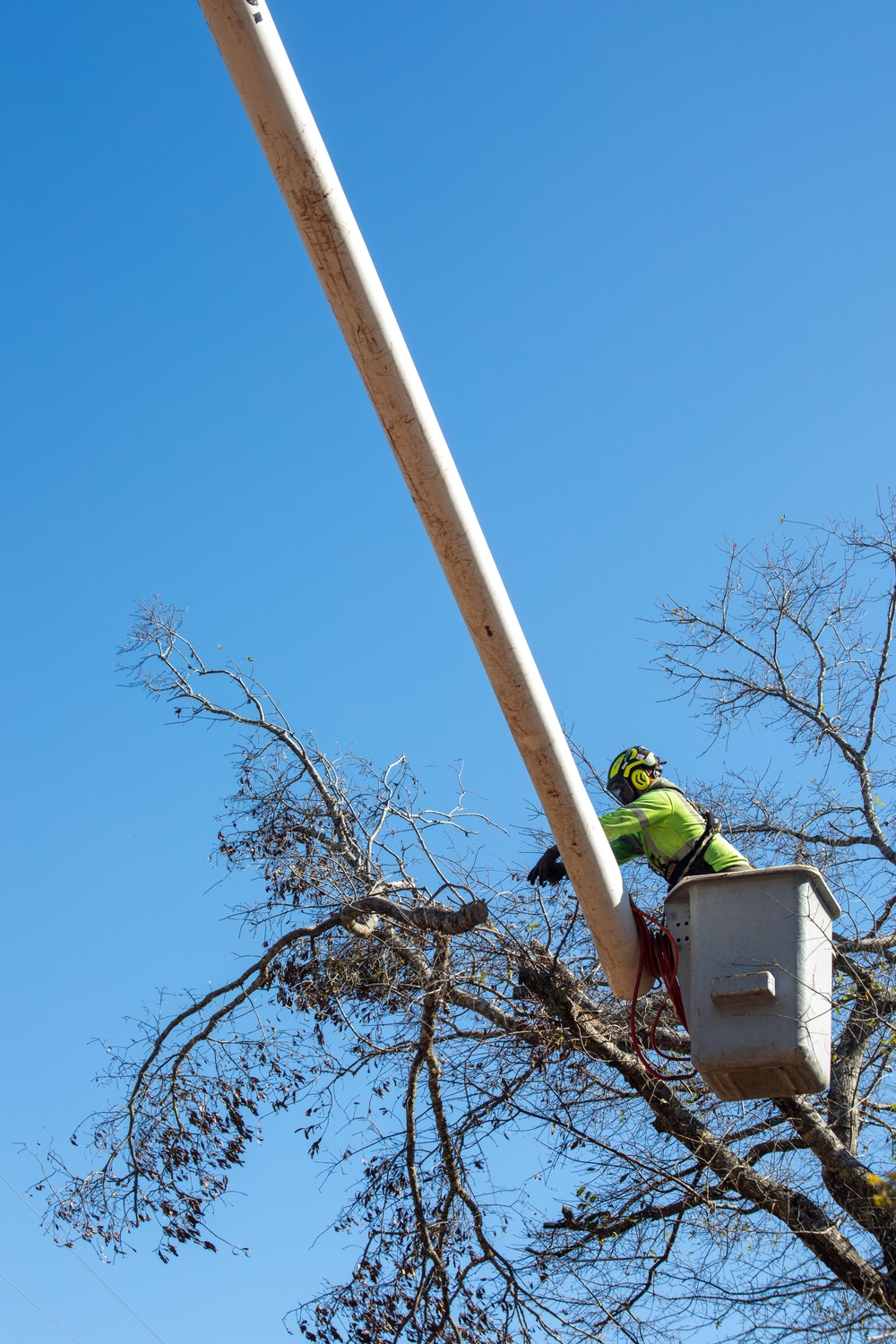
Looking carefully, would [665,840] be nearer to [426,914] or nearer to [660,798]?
[660,798]

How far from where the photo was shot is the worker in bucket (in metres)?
6.55

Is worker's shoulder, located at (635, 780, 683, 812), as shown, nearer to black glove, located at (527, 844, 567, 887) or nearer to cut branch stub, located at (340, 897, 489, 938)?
black glove, located at (527, 844, 567, 887)

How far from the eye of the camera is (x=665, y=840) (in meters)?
6.73

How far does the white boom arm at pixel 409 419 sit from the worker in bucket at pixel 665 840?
3.03ft

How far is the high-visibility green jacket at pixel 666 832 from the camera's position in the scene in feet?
21.8

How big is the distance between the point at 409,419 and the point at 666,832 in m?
3.12

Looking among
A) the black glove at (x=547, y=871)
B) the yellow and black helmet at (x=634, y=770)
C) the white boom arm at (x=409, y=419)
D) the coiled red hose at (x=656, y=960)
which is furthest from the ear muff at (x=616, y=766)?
the white boom arm at (x=409, y=419)

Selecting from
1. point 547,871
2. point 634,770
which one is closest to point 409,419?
point 547,871

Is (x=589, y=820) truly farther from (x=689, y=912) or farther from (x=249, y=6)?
(x=249, y=6)

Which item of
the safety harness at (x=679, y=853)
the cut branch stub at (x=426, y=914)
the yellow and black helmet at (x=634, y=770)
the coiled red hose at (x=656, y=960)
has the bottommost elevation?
the coiled red hose at (x=656, y=960)

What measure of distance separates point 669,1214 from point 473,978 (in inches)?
70.8

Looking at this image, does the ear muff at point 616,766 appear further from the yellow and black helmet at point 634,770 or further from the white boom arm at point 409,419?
the white boom arm at point 409,419

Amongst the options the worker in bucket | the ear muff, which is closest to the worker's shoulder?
the worker in bucket

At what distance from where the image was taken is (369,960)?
8.00m
